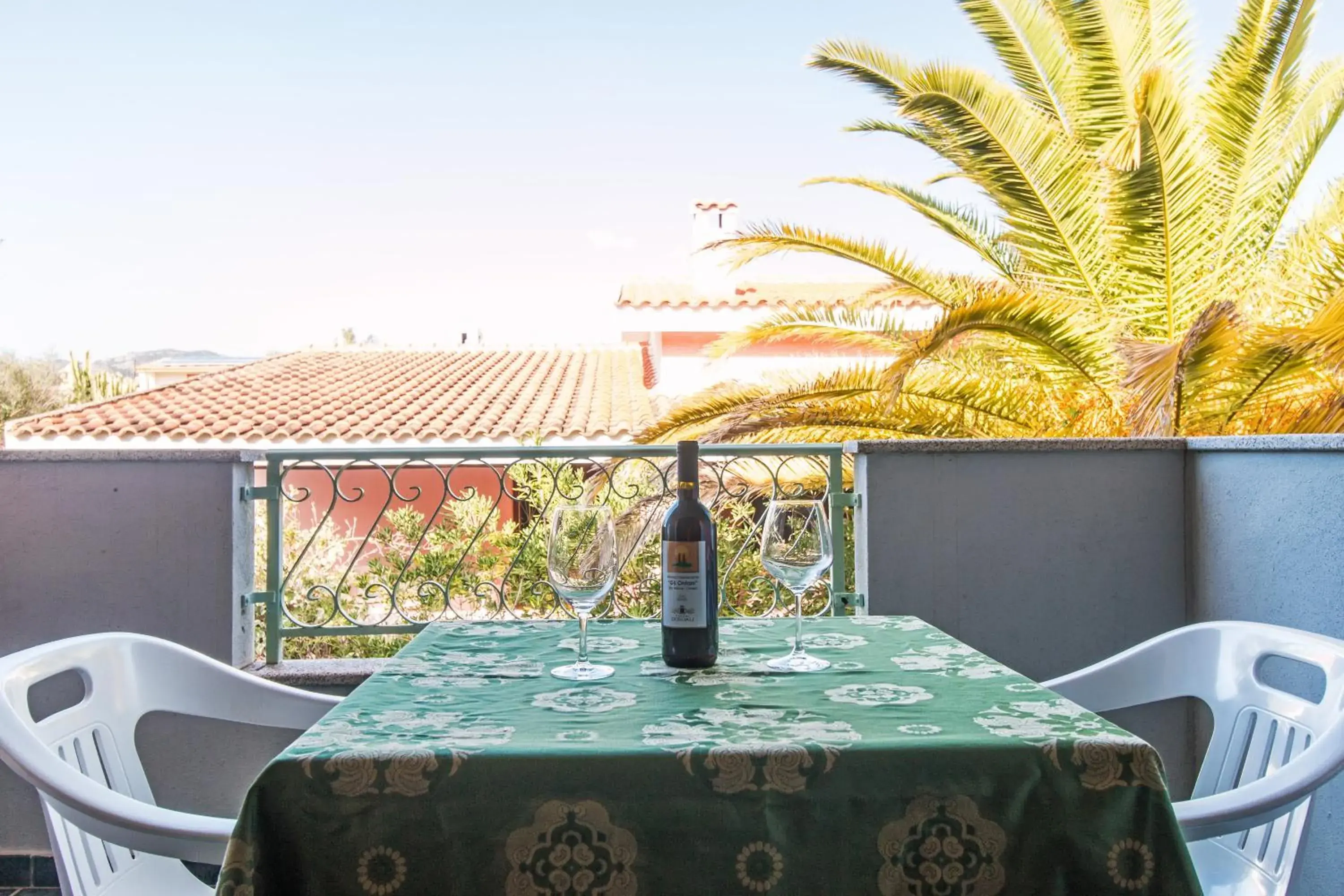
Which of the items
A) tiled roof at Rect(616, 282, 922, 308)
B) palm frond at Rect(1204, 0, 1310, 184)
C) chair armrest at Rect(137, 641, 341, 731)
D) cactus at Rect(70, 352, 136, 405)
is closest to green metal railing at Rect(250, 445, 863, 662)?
chair armrest at Rect(137, 641, 341, 731)

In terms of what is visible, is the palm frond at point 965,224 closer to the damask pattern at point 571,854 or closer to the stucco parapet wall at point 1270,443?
the stucco parapet wall at point 1270,443

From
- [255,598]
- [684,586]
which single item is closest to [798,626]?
[684,586]

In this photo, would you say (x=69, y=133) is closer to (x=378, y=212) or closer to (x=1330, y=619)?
(x=378, y=212)

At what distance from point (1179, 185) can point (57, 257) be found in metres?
23.5

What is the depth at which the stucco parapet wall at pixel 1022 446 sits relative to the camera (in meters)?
2.83

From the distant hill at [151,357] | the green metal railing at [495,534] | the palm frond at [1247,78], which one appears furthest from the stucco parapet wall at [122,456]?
the distant hill at [151,357]

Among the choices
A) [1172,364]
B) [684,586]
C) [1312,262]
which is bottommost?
[684,586]

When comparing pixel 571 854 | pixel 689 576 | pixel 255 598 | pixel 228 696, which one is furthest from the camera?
pixel 255 598

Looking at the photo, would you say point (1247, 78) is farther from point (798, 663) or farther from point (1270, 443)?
point (798, 663)

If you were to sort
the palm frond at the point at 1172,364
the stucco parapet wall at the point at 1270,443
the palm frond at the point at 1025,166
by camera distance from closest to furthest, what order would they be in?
the stucco parapet wall at the point at 1270,443
the palm frond at the point at 1172,364
the palm frond at the point at 1025,166

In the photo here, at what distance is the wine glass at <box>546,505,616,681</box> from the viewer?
1.28 m

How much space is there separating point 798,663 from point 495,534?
185 inches

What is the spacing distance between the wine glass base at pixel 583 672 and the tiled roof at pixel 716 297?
8.33 meters

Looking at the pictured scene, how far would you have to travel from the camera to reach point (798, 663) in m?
1.36
